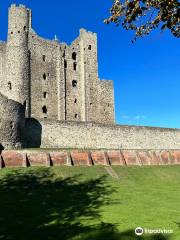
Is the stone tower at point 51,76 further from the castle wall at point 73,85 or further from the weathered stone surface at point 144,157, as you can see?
the weathered stone surface at point 144,157

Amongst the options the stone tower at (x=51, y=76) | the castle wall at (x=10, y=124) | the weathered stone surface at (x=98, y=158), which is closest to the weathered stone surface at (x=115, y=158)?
the weathered stone surface at (x=98, y=158)

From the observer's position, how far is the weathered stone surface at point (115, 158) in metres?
35.0

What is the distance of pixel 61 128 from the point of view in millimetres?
42938

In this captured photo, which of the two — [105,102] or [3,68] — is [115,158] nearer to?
[3,68]

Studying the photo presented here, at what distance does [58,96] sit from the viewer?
54.4 meters

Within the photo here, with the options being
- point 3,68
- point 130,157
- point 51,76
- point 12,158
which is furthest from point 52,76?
point 12,158

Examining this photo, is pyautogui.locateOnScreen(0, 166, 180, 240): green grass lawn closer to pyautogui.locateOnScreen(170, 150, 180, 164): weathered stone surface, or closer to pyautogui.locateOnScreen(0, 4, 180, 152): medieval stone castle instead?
pyautogui.locateOnScreen(170, 150, 180, 164): weathered stone surface

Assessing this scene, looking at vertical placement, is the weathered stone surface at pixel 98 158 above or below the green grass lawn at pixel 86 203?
above

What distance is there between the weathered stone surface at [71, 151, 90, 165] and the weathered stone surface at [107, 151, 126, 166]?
2.58m

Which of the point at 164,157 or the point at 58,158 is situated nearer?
the point at 58,158

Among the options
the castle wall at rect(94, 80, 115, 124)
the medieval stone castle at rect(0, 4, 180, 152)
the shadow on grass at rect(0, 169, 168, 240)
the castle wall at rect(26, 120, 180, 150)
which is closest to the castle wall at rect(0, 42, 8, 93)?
the medieval stone castle at rect(0, 4, 180, 152)

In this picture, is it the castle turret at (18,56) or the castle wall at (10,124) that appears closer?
the castle wall at (10,124)

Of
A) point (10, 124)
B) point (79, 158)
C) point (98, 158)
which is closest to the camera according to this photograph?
point (79, 158)

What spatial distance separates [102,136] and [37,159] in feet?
51.9
